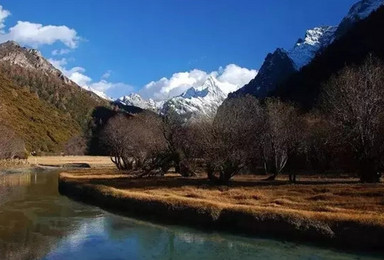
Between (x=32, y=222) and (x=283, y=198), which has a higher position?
(x=283, y=198)

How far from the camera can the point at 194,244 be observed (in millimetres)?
35031

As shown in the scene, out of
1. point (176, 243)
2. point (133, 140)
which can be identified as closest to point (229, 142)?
point (176, 243)

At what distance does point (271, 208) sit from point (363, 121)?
86.0ft

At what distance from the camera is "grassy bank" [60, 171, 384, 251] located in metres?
34.8

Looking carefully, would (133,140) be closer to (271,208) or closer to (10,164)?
(10,164)

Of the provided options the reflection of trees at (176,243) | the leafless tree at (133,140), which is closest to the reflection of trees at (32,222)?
the reflection of trees at (176,243)

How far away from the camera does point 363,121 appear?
6038 centimetres

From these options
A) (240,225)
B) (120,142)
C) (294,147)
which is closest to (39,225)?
(240,225)

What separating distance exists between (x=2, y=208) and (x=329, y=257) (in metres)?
37.2

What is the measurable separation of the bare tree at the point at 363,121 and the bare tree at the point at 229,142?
1229cm

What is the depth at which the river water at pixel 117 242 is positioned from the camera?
103 feet

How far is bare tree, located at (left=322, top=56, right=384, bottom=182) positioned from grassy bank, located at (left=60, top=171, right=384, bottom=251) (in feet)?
32.9

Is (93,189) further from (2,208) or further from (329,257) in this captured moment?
(329,257)

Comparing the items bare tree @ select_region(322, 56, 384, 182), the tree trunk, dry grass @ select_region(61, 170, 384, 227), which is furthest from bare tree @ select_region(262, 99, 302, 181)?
dry grass @ select_region(61, 170, 384, 227)
